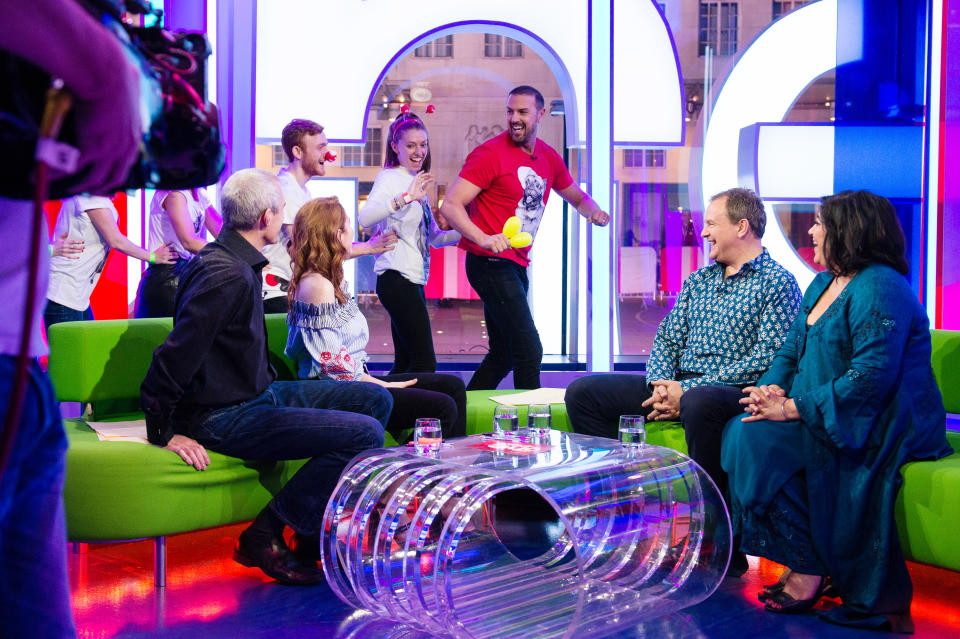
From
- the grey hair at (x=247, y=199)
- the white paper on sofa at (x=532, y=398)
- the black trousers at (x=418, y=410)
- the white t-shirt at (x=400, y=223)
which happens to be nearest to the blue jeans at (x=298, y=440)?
the black trousers at (x=418, y=410)

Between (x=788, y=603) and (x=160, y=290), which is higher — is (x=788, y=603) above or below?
below

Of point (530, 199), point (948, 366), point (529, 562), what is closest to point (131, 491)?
point (529, 562)

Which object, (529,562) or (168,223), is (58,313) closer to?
(168,223)

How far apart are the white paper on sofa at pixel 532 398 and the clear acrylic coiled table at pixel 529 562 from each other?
830mm

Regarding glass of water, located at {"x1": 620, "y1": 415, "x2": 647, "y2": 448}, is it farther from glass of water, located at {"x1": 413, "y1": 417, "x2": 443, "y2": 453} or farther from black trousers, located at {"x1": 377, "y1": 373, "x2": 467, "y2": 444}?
black trousers, located at {"x1": 377, "y1": 373, "x2": 467, "y2": 444}

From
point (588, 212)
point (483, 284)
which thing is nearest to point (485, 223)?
point (483, 284)

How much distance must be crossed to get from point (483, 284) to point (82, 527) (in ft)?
7.69

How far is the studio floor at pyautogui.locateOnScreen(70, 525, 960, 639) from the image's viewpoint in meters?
2.91

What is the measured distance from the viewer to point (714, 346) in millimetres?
3812

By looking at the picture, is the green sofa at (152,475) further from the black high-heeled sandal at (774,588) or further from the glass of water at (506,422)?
the glass of water at (506,422)

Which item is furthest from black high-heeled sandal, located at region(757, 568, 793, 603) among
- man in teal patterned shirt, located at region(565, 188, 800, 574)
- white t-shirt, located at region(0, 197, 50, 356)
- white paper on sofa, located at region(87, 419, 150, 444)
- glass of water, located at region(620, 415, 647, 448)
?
white t-shirt, located at region(0, 197, 50, 356)

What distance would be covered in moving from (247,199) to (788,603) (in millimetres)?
2235

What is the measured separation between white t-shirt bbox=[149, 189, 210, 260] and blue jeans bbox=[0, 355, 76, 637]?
351cm

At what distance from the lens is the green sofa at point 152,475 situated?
9.86 feet
